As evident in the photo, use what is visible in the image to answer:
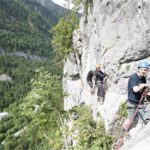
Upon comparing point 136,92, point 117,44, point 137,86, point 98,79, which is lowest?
point 98,79

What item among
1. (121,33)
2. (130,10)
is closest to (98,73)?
(121,33)

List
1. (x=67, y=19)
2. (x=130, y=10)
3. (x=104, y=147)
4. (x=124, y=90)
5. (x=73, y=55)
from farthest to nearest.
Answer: (x=67, y=19) → (x=73, y=55) → (x=130, y=10) → (x=124, y=90) → (x=104, y=147)

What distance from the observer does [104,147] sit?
25844 mm

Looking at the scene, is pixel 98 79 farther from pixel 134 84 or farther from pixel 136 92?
pixel 134 84

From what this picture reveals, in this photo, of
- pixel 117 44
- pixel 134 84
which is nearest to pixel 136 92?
pixel 134 84

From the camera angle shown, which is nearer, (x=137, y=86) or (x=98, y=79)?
(x=137, y=86)

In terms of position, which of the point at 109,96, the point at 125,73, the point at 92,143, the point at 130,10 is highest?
the point at 130,10

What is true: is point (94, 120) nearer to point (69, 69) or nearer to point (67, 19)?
point (69, 69)

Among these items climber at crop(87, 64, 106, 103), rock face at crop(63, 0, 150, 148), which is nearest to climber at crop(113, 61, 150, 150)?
rock face at crop(63, 0, 150, 148)

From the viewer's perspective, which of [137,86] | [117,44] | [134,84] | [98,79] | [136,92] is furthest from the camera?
[117,44]

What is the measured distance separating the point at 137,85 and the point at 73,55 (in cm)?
3738

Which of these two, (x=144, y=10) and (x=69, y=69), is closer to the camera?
(x=144, y=10)

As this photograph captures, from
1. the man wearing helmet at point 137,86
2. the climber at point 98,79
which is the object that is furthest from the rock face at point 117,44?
the man wearing helmet at point 137,86

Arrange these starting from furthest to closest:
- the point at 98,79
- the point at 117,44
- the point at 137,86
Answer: the point at 117,44
the point at 98,79
the point at 137,86
